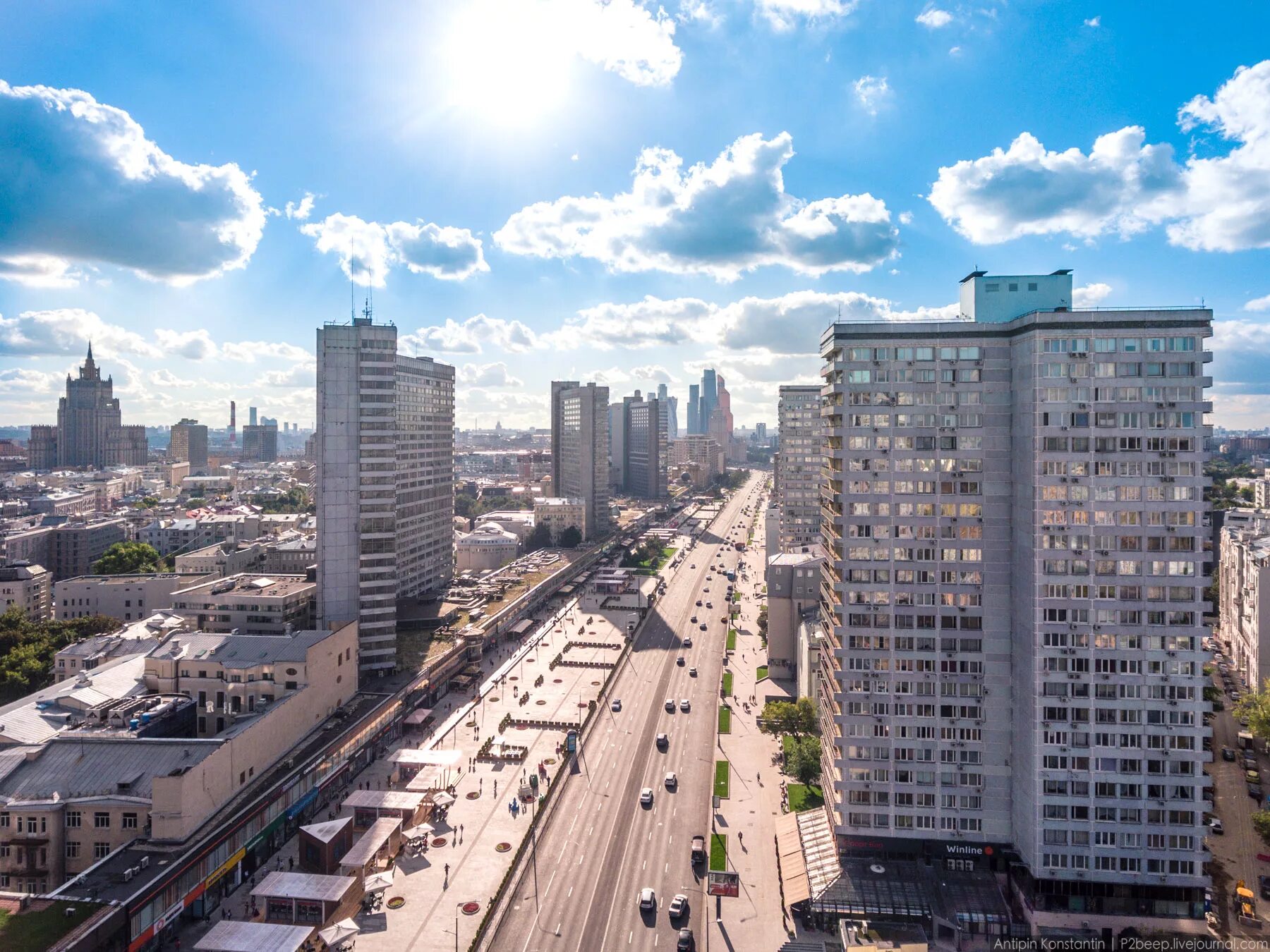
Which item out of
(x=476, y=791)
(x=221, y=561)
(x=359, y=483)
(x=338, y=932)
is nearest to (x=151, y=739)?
(x=338, y=932)

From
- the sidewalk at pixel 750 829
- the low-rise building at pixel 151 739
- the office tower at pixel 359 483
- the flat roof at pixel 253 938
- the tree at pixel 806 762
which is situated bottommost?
the sidewalk at pixel 750 829

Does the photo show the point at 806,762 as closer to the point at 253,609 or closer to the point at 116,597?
the point at 253,609

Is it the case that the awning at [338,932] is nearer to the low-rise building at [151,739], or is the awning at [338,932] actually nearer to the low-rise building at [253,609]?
the low-rise building at [151,739]

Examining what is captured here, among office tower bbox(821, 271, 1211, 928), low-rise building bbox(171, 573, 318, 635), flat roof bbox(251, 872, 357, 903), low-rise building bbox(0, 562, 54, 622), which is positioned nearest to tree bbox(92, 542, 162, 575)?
low-rise building bbox(0, 562, 54, 622)

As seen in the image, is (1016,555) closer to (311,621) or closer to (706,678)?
(706,678)

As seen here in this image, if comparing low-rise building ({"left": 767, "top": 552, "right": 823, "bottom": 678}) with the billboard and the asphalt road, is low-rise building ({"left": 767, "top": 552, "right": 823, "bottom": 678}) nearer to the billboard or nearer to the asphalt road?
the asphalt road

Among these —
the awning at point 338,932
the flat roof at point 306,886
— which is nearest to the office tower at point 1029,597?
the awning at point 338,932
